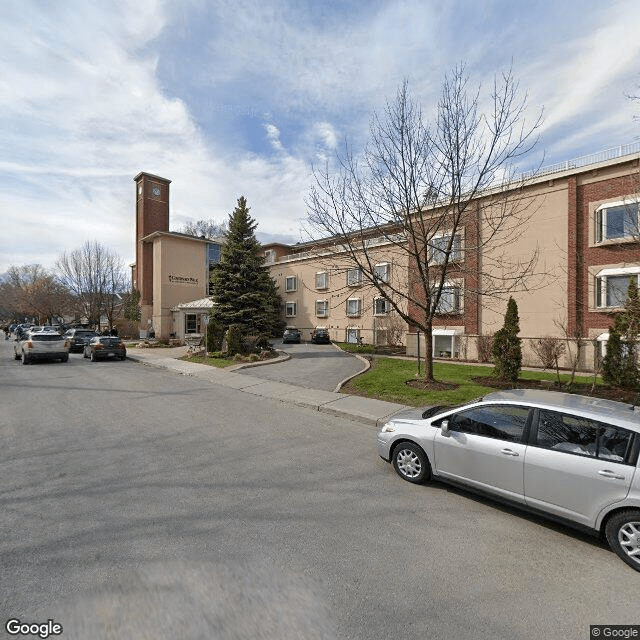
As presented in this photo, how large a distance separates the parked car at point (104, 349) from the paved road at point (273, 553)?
48.8 feet

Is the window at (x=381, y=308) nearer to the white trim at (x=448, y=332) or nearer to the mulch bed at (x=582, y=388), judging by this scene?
the white trim at (x=448, y=332)

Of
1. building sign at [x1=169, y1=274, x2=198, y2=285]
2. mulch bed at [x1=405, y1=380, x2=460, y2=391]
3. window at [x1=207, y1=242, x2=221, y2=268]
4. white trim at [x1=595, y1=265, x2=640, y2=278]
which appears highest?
window at [x1=207, y1=242, x2=221, y2=268]

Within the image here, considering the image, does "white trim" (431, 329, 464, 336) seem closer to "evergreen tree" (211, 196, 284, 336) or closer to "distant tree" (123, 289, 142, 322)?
"evergreen tree" (211, 196, 284, 336)

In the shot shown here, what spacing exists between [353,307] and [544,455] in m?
27.5

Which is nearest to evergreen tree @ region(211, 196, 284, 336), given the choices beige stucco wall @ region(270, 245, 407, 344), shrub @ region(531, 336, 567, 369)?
beige stucco wall @ region(270, 245, 407, 344)

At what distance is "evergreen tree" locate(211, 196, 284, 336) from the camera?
2006cm

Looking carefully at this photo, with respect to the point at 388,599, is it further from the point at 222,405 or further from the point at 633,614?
the point at 222,405

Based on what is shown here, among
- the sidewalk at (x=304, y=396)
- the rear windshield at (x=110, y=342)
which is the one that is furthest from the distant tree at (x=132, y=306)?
the sidewalk at (x=304, y=396)

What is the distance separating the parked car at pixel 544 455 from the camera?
3.31 m

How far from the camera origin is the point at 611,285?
15820mm

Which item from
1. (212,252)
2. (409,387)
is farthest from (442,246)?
(212,252)

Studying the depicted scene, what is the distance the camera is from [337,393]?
34.1ft

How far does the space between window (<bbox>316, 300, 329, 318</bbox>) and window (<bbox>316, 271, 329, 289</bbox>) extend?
1492mm

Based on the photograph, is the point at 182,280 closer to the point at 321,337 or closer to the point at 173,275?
the point at 173,275
